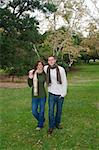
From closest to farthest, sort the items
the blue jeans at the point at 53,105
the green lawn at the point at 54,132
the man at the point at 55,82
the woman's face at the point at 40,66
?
the green lawn at the point at 54,132
the man at the point at 55,82
the blue jeans at the point at 53,105
the woman's face at the point at 40,66

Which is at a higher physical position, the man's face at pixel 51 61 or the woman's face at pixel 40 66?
the man's face at pixel 51 61

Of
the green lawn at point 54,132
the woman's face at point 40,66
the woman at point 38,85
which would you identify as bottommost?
the green lawn at point 54,132

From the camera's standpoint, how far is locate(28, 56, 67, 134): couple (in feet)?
28.0

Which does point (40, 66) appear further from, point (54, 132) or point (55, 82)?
point (54, 132)

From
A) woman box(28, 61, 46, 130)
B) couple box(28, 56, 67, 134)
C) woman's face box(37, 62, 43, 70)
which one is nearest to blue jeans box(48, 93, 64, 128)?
couple box(28, 56, 67, 134)

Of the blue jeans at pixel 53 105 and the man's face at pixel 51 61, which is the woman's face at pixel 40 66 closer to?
the man's face at pixel 51 61

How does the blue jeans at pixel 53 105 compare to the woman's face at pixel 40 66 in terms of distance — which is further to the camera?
the woman's face at pixel 40 66

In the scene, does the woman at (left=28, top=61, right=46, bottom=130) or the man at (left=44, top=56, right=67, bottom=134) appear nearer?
the man at (left=44, top=56, right=67, bottom=134)

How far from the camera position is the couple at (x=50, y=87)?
8547 millimetres

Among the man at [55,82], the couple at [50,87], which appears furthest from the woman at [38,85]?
the man at [55,82]

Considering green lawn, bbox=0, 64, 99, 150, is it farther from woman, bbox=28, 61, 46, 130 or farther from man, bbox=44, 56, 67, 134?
woman, bbox=28, 61, 46, 130

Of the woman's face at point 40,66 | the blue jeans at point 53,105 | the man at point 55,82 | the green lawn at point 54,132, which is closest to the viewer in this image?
the green lawn at point 54,132

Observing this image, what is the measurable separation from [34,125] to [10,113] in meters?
2.57

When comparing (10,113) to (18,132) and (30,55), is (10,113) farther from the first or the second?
(30,55)
